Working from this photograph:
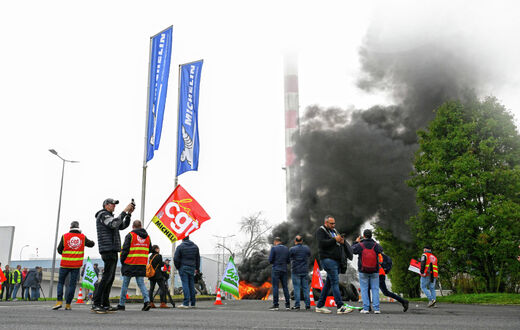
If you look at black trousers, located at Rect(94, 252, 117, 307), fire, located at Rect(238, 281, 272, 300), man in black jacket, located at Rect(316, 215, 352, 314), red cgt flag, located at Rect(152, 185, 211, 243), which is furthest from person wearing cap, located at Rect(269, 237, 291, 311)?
fire, located at Rect(238, 281, 272, 300)

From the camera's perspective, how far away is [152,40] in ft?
64.6

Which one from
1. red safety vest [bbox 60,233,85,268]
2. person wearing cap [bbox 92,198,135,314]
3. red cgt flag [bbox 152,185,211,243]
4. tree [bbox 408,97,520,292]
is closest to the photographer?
person wearing cap [bbox 92,198,135,314]

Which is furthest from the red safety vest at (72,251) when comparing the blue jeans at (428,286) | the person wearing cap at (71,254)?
the blue jeans at (428,286)

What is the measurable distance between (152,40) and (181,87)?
213 cm

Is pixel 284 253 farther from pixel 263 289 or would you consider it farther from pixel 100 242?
pixel 263 289

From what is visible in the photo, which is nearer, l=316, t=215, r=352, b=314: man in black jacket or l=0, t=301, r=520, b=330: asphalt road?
l=0, t=301, r=520, b=330: asphalt road

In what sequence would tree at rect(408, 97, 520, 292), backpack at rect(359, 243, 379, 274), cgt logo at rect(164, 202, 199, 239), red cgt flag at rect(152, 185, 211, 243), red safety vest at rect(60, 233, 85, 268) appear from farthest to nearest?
1. tree at rect(408, 97, 520, 292)
2. cgt logo at rect(164, 202, 199, 239)
3. red cgt flag at rect(152, 185, 211, 243)
4. red safety vest at rect(60, 233, 85, 268)
5. backpack at rect(359, 243, 379, 274)

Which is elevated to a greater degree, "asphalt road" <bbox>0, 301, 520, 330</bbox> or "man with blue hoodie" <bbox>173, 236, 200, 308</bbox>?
"man with blue hoodie" <bbox>173, 236, 200, 308</bbox>

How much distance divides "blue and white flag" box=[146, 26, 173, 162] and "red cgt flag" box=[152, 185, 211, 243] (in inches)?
169

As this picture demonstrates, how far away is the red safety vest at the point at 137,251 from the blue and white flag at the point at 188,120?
33.3 feet

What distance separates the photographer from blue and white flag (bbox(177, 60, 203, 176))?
19.9 m

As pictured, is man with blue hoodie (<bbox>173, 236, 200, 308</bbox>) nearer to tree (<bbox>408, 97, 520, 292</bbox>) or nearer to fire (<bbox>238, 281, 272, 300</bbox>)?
tree (<bbox>408, 97, 520, 292</bbox>)

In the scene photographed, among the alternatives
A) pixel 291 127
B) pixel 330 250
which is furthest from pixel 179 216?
pixel 291 127

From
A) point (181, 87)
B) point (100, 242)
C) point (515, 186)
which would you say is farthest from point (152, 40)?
point (515, 186)
